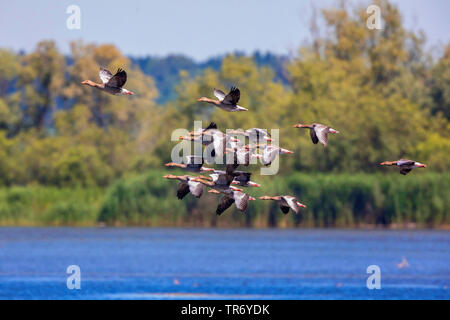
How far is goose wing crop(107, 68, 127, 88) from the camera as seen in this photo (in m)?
17.5

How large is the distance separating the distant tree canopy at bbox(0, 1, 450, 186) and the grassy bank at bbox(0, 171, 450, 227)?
372 cm

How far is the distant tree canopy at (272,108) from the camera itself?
82062 mm

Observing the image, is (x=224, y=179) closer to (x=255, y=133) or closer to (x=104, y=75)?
(x=255, y=133)

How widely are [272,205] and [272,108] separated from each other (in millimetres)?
16569

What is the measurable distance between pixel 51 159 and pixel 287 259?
125ft

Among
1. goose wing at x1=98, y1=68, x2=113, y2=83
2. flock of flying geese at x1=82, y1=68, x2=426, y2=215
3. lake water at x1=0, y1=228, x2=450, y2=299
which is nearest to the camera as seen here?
flock of flying geese at x1=82, y1=68, x2=426, y2=215

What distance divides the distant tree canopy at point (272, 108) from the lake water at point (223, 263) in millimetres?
6455

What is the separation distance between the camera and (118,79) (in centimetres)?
1759

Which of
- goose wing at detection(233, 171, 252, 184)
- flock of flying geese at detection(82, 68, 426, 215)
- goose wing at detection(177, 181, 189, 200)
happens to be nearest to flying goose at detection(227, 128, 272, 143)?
flock of flying geese at detection(82, 68, 426, 215)

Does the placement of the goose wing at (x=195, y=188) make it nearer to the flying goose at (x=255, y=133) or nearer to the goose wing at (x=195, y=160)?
the goose wing at (x=195, y=160)

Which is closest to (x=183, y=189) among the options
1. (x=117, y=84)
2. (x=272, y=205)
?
(x=117, y=84)

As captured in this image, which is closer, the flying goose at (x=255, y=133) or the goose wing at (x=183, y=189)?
the flying goose at (x=255, y=133)

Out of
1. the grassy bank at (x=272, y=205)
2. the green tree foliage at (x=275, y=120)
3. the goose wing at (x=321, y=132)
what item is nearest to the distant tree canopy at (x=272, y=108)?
the green tree foliage at (x=275, y=120)

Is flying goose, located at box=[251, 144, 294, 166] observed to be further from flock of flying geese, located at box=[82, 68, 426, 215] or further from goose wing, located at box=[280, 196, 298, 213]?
goose wing, located at box=[280, 196, 298, 213]
